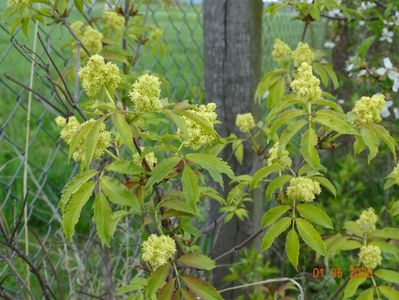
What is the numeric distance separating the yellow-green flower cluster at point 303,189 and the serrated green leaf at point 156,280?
12.8 inches

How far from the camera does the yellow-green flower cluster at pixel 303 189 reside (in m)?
1.38

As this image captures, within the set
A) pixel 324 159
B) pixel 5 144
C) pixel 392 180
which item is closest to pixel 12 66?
pixel 5 144

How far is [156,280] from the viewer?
51.8 inches

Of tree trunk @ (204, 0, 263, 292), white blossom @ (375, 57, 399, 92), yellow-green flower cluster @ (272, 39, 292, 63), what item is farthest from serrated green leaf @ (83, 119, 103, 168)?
white blossom @ (375, 57, 399, 92)

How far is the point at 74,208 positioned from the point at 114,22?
1.01 meters

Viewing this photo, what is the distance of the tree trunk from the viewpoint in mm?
2445

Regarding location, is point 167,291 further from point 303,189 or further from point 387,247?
point 387,247

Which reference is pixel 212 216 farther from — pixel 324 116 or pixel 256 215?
pixel 324 116

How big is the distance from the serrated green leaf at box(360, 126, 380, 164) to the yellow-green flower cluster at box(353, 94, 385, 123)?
2 centimetres

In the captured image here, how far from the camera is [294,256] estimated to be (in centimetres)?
143

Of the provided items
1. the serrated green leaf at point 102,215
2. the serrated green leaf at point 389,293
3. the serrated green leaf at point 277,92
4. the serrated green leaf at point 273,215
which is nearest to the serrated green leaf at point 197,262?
the serrated green leaf at point 273,215

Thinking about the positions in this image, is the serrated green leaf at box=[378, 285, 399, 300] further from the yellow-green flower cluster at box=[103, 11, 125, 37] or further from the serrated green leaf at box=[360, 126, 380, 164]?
the yellow-green flower cluster at box=[103, 11, 125, 37]

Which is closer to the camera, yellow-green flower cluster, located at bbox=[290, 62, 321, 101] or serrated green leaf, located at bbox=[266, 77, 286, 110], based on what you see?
yellow-green flower cluster, located at bbox=[290, 62, 321, 101]

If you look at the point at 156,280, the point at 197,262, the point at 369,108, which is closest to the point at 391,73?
the point at 369,108
